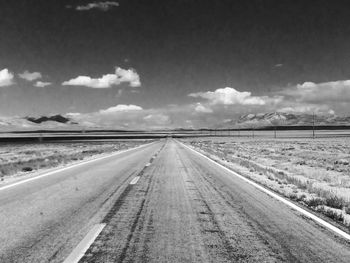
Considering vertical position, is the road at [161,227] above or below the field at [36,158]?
above

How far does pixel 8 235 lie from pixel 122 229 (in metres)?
1.75

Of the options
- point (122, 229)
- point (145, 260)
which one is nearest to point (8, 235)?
point (122, 229)

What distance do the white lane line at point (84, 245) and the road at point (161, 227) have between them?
0.28 feet

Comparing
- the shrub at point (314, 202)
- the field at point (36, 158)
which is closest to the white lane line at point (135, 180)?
the field at point (36, 158)

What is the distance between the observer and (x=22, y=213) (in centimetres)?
738

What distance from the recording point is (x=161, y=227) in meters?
6.28

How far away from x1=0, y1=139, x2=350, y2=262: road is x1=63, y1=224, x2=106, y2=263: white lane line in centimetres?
8

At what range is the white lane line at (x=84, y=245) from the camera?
4676mm

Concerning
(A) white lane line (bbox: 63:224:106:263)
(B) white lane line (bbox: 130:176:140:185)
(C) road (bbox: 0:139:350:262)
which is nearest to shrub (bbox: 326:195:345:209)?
(C) road (bbox: 0:139:350:262)

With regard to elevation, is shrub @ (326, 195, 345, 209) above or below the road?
below

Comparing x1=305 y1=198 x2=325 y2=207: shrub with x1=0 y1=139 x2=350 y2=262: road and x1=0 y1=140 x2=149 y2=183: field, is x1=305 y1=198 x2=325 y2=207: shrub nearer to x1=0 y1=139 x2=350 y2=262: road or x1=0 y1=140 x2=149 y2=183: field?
x1=0 y1=139 x2=350 y2=262: road

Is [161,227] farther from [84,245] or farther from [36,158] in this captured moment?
[36,158]

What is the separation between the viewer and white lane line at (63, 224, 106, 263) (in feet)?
15.3

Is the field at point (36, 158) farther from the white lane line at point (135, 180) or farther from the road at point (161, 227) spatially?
the road at point (161, 227)
